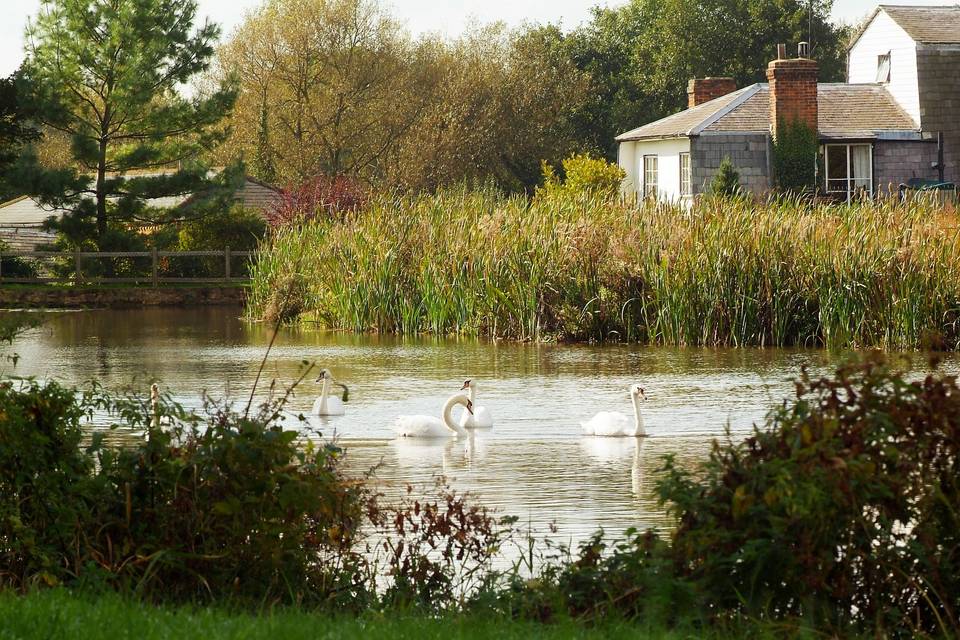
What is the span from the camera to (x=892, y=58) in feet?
A: 149

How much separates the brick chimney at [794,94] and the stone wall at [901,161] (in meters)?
2.51

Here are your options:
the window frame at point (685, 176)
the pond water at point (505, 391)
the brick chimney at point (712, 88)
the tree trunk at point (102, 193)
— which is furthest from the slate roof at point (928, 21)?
the pond water at point (505, 391)

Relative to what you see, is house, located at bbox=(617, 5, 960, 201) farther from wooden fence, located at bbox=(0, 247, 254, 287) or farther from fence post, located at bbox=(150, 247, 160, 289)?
fence post, located at bbox=(150, 247, 160, 289)

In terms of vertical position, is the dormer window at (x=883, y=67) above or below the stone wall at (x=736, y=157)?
above

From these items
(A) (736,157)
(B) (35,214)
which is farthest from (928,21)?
(B) (35,214)

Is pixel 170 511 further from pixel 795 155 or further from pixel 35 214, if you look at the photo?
pixel 35 214

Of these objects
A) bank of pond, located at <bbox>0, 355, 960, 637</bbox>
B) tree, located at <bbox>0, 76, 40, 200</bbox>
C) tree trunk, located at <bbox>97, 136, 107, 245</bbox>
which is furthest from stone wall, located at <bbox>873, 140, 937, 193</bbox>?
bank of pond, located at <bbox>0, 355, 960, 637</bbox>

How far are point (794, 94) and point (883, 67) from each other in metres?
6.25

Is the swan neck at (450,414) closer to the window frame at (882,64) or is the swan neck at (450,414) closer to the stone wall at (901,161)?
the stone wall at (901,161)

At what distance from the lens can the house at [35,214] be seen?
52594 mm

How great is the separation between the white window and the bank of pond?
3694 cm

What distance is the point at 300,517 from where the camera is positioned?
6480mm

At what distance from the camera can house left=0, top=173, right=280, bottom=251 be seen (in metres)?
52.6

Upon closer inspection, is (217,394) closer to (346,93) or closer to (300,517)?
(300,517)
